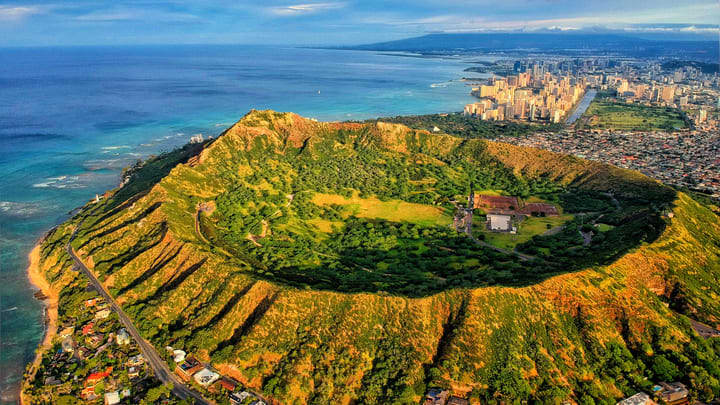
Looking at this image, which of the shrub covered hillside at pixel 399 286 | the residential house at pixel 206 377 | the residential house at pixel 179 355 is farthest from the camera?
the residential house at pixel 179 355

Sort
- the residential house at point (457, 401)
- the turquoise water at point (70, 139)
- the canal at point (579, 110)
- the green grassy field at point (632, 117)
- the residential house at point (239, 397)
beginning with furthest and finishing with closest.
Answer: the canal at point (579, 110)
the green grassy field at point (632, 117)
the turquoise water at point (70, 139)
the residential house at point (239, 397)
the residential house at point (457, 401)

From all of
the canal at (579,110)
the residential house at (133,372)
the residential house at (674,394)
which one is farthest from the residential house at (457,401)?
the canal at (579,110)

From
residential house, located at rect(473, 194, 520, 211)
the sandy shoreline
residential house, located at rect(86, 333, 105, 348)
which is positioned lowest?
the sandy shoreline

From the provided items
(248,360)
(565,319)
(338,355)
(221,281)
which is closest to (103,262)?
(221,281)

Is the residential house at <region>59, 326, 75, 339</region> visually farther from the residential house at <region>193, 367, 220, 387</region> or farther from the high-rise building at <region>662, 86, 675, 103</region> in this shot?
the high-rise building at <region>662, 86, 675, 103</region>

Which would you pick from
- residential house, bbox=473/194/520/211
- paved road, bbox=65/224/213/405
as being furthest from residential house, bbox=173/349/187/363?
residential house, bbox=473/194/520/211

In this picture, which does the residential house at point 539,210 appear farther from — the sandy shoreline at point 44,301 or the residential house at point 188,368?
the sandy shoreline at point 44,301
